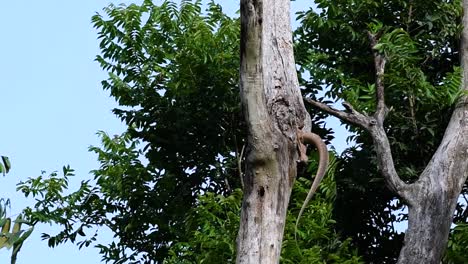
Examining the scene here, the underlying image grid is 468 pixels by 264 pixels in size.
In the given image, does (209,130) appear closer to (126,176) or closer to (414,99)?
(126,176)

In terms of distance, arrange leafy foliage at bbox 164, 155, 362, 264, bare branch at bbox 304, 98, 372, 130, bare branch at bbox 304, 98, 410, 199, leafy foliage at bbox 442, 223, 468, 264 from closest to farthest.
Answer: bare branch at bbox 304, 98, 372, 130 < bare branch at bbox 304, 98, 410, 199 < leafy foliage at bbox 164, 155, 362, 264 < leafy foliage at bbox 442, 223, 468, 264

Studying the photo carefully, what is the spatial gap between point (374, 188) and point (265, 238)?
20.5 feet

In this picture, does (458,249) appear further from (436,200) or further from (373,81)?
(373,81)

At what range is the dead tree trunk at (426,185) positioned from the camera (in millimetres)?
12305

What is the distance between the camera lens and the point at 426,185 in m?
12.7

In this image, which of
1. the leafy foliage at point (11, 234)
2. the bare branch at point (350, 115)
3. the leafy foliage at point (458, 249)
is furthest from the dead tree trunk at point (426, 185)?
the leafy foliage at point (11, 234)

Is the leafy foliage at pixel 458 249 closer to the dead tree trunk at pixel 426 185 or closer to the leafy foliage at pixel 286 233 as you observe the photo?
the dead tree trunk at pixel 426 185

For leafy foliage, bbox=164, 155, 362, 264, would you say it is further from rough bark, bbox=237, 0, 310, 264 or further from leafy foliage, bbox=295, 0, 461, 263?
rough bark, bbox=237, 0, 310, 264

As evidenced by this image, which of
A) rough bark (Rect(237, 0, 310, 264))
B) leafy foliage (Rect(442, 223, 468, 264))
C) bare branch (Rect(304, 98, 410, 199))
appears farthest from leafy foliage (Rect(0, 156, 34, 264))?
leafy foliage (Rect(442, 223, 468, 264))

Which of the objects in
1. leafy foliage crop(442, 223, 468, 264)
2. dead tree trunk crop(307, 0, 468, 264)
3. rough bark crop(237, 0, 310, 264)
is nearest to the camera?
rough bark crop(237, 0, 310, 264)

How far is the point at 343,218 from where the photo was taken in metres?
15.2

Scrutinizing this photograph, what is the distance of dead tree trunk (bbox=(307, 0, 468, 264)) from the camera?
12305mm

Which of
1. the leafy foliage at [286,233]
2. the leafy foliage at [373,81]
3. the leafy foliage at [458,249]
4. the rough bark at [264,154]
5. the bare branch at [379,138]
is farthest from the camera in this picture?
the leafy foliage at [373,81]

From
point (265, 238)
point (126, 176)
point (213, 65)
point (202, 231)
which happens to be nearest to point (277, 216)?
point (265, 238)
